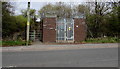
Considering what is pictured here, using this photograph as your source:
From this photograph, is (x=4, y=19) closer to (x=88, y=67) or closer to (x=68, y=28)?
(x=68, y=28)

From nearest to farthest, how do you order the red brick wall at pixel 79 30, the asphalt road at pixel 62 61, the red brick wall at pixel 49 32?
the asphalt road at pixel 62 61
the red brick wall at pixel 49 32
the red brick wall at pixel 79 30

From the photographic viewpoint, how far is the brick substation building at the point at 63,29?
19.8 m

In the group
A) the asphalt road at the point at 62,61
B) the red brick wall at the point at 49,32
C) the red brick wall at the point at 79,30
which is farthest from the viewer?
the red brick wall at the point at 79,30

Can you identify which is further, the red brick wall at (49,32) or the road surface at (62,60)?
the red brick wall at (49,32)

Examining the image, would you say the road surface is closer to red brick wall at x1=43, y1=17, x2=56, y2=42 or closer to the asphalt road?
the asphalt road

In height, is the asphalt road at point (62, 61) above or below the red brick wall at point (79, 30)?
below

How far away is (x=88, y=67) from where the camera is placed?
20.4 feet

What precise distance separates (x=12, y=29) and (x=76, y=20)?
8.39 metres

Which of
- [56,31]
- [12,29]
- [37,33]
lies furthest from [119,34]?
[12,29]

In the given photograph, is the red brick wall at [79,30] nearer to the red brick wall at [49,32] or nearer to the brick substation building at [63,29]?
the brick substation building at [63,29]

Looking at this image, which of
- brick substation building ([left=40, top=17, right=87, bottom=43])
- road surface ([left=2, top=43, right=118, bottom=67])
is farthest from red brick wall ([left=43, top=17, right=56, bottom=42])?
road surface ([left=2, top=43, right=118, bottom=67])

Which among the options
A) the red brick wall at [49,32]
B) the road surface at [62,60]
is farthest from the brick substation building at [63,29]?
the road surface at [62,60]

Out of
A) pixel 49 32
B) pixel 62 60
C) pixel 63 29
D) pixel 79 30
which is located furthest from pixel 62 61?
pixel 79 30

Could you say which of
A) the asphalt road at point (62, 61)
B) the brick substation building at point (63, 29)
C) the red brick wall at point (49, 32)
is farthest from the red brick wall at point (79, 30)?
the asphalt road at point (62, 61)
